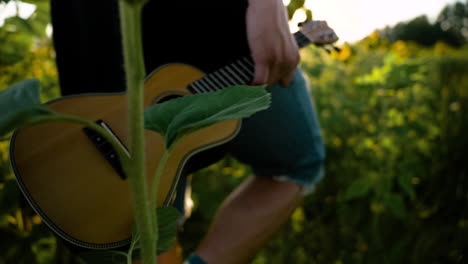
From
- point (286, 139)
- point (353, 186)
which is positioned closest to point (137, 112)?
point (286, 139)

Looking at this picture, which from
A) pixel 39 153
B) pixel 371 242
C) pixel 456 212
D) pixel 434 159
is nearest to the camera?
pixel 39 153

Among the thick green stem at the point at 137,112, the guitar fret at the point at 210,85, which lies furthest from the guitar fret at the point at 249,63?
the thick green stem at the point at 137,112

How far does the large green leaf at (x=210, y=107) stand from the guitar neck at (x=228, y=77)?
0.61m

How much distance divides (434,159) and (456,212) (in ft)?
1.71

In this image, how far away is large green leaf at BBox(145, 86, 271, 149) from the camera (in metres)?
0.41

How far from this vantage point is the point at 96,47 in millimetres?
1090

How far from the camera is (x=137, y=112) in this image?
36cm

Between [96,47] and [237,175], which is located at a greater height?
[96,47]

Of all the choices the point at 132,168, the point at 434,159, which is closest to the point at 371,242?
the point at 434,159

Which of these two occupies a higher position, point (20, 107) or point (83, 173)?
point (20, 107)

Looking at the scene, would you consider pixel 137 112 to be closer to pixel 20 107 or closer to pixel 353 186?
pixel 20 107

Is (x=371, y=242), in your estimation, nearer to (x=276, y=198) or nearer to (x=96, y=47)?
(x=276, y=198)

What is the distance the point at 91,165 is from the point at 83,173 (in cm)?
3

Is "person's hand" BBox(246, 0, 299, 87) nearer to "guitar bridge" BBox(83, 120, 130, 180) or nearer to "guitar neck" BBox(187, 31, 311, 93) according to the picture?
"guitar neck" BBox(187, 31, 311, 93)
